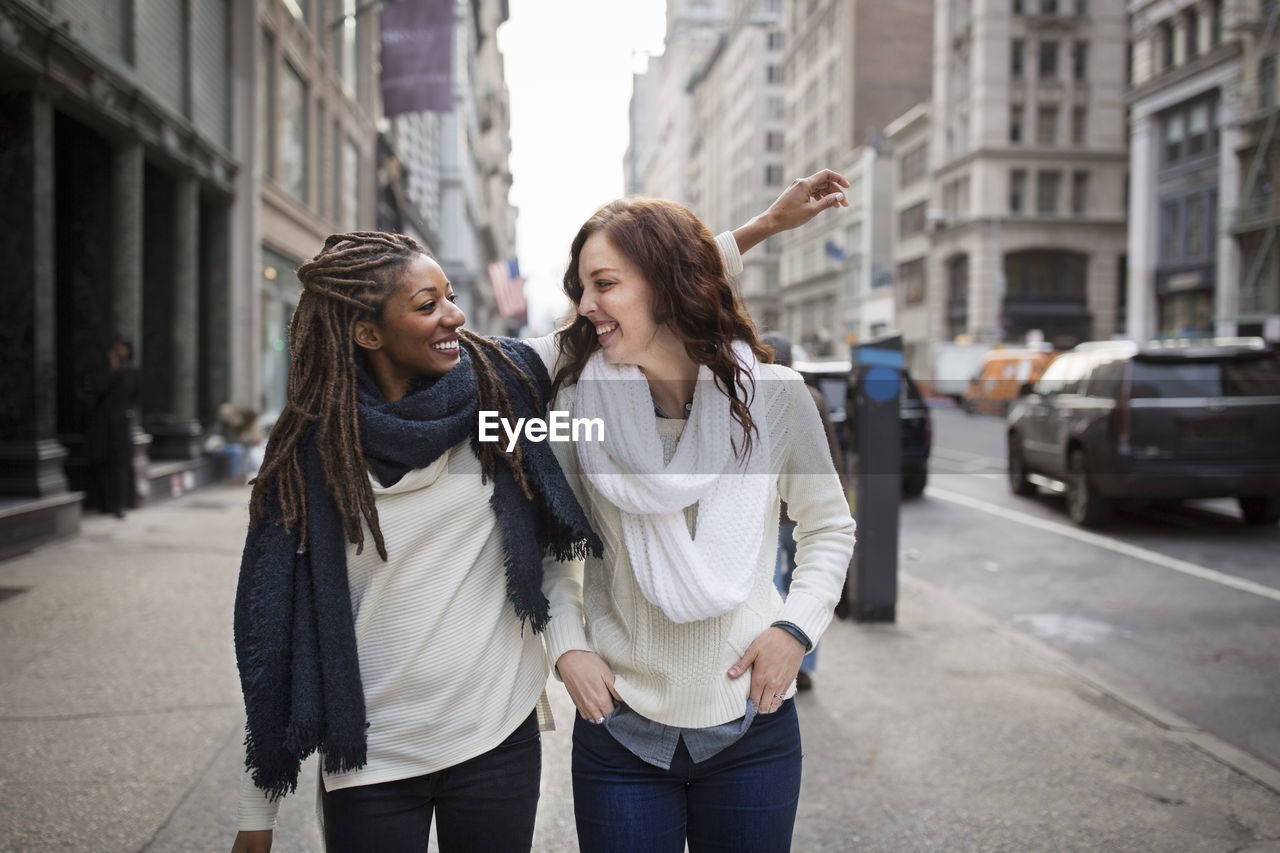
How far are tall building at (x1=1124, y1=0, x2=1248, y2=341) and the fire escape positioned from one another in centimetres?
35

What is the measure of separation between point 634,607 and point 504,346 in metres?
0.65

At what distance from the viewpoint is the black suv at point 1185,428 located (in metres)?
9.71

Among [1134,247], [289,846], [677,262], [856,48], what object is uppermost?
[856,48]

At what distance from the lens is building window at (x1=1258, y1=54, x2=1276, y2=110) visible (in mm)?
32875

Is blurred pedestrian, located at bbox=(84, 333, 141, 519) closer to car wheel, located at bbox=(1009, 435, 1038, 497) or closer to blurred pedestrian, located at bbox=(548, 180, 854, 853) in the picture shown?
blurred pedestrian, located at bbox=(548, 180, 854, 853)

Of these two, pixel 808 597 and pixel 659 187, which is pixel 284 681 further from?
pixel 659 187

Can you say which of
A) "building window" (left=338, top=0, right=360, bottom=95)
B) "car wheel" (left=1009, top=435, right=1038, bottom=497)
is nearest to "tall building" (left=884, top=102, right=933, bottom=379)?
"building window" (left=338, top=0, right=360, bottom=95)

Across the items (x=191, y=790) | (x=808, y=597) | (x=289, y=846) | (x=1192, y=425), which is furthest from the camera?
(x=1192, y=425)

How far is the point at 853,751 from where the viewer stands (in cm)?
437

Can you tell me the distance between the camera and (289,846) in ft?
11.5

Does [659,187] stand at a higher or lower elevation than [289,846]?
higher

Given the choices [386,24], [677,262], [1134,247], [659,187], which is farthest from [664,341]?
[659,187]

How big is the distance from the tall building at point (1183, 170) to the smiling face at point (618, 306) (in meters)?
38.8

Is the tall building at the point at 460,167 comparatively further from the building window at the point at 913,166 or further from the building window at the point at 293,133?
the building window at the point at 913,166
